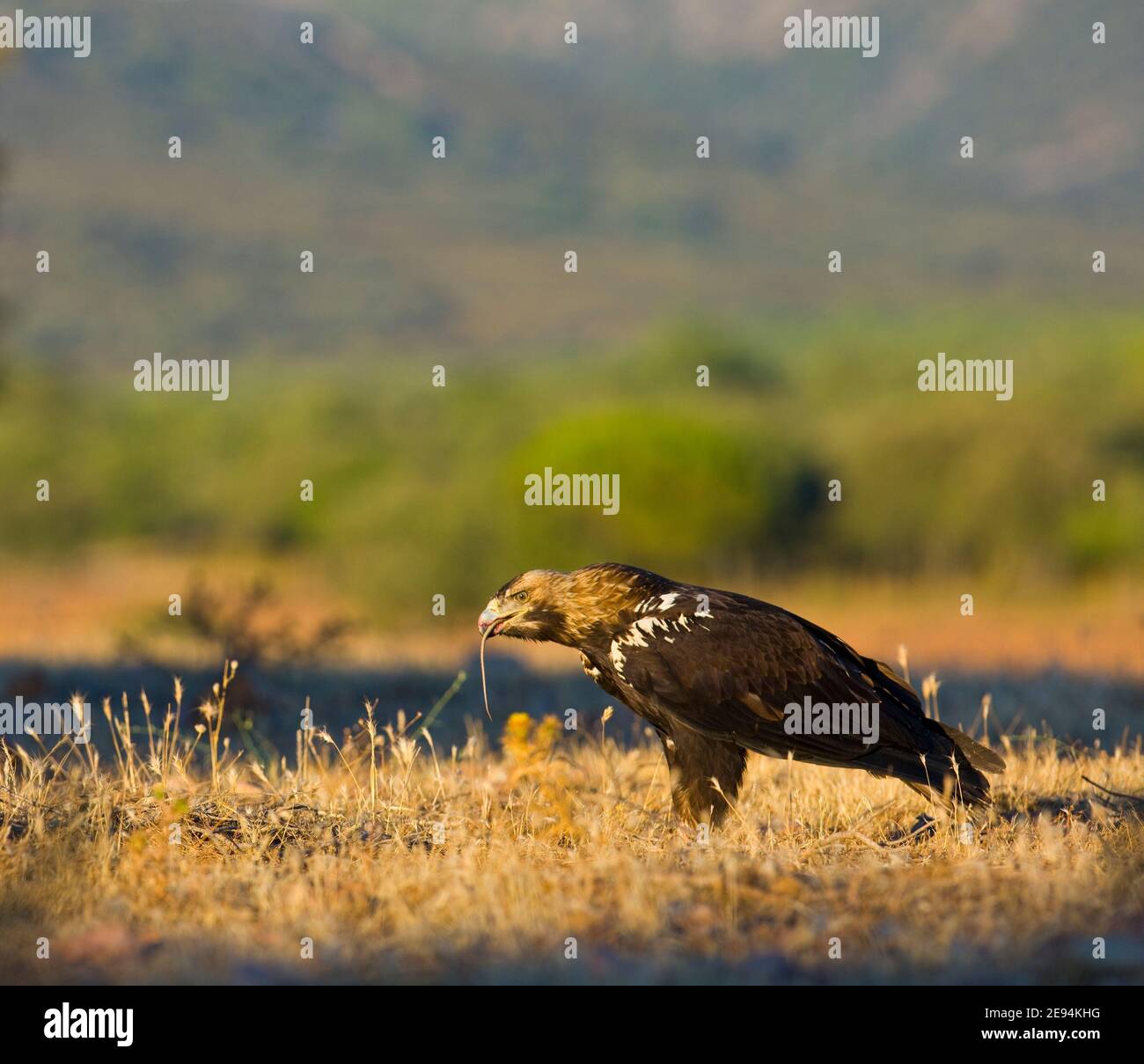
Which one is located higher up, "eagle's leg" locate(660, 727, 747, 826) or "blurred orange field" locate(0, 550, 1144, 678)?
"blurred orange field" locate(0, 550, 1144, 678)

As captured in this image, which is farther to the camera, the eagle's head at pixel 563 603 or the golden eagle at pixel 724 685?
the eagle's head at pixel 563 603

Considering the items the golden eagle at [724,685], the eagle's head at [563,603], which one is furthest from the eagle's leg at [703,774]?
the eagle's head at [563,603]

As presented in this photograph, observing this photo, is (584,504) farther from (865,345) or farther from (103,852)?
(865,345)

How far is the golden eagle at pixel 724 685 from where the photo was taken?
6.40 metres

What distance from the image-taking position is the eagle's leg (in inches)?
261

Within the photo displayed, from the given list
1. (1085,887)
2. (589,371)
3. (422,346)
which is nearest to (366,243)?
(422,346)

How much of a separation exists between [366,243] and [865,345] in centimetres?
12387

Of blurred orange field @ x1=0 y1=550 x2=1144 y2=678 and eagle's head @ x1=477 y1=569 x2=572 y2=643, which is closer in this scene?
eagle's head @ x1=477 y1=569 x2=572 y2=643

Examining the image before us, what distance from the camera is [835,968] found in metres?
5.03

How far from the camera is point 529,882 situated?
18.4ft

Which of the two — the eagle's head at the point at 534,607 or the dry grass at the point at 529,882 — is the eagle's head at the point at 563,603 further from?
the dry grass at the point at 529,882

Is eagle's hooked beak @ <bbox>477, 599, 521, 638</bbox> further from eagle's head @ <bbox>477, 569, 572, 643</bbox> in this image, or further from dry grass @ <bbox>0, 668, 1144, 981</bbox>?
dry grass @ <bbox>0, 668, 1144, 981</bbox>

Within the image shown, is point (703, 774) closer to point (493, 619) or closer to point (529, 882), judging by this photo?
point (493, 619)

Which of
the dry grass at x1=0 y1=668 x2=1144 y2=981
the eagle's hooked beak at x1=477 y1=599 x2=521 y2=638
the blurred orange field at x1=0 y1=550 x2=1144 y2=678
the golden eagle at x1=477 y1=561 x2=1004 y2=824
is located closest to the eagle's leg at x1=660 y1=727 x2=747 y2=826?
the golden eagle at x1=477 y1=561 x2=1004 y2=824
